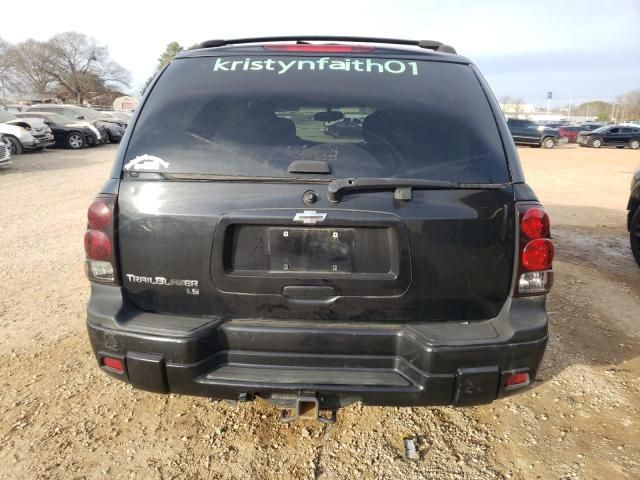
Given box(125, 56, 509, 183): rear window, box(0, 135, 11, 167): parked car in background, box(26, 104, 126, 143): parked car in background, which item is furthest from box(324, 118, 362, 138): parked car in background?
box(26, 104, 126, 143): parked car in background

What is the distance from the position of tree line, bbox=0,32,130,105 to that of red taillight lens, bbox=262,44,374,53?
258 ft

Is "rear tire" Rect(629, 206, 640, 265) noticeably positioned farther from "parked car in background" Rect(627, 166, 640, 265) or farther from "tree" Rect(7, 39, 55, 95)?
"tree" Rect(7, 39, 55, 95)

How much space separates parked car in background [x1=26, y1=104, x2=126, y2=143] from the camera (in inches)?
844

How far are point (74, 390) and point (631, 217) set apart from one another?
6.26m

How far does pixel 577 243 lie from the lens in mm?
6668

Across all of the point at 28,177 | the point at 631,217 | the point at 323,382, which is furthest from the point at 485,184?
the point at 28,177

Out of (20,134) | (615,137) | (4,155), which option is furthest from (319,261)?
(615,137)

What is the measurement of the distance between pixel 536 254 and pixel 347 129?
3.48 feet

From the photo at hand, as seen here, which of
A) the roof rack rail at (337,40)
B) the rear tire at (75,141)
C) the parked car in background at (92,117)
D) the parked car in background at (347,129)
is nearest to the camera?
the parked car in background at (347,129)

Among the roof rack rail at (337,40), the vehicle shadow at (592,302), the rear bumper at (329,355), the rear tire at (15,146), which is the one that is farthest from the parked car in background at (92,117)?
the rear bumper at (329,355)

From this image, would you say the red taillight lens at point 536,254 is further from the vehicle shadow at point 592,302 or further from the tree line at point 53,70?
the tree line at point 53,70

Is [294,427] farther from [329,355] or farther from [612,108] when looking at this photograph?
[612,108]

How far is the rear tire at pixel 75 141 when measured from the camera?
2023cm

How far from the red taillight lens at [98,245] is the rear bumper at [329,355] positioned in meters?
0.25
